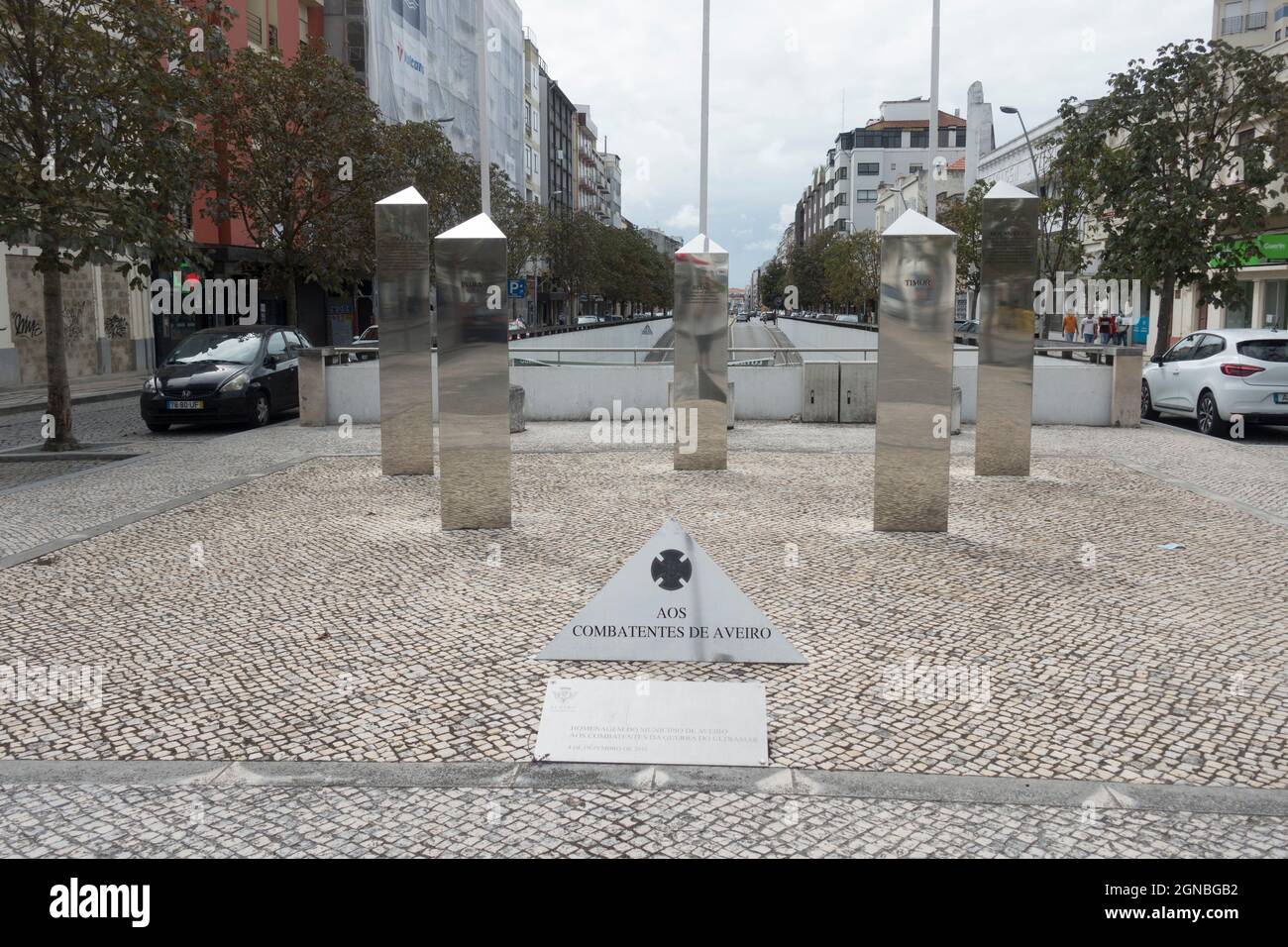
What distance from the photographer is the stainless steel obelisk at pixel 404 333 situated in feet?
38.9

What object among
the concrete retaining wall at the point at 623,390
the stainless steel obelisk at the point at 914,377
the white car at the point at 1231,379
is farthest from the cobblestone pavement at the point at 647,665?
the concrete retaining wall at the point at 623,390

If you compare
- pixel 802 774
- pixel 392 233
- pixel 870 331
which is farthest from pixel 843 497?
pixel 870 331

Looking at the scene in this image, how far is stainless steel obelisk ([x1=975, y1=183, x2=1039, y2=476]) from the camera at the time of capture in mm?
11688

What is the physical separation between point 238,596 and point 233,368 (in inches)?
447

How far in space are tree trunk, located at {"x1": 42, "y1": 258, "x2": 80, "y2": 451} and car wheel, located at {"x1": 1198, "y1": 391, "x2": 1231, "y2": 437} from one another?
15433 millimetres

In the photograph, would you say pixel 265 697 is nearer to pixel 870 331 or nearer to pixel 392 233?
pixel 392 233

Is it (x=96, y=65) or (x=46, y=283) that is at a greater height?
(x=96, y=65)

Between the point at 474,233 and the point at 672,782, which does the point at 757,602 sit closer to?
the point at 672,782

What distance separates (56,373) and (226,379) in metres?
3.03

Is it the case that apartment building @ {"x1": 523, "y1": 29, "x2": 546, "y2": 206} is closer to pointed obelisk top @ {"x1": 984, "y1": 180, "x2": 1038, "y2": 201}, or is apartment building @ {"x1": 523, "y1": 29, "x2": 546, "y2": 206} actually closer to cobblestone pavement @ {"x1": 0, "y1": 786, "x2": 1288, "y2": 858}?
pointed obelisk top @ {"x1": 984, "y1": 180, "x2": 1038, "y2": 201}

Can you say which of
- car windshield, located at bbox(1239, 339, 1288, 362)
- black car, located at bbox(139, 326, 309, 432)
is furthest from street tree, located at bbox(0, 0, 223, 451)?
car windshield, located at bbox(1239, 339, 1288, 362)

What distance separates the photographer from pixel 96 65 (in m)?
13.5

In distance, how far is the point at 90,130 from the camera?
13531mm

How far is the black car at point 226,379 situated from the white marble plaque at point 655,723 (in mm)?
13633
